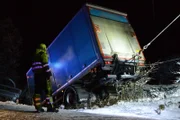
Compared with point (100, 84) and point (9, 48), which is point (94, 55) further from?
point (9, 48)

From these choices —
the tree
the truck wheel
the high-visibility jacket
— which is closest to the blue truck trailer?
the truck wheel

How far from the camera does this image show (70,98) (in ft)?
29.2

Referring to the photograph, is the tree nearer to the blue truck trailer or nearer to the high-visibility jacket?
the blue truck trailer

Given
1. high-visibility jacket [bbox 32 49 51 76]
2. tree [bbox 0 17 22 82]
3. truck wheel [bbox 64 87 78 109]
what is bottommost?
truck wheel [bbox 64 87 78 109]

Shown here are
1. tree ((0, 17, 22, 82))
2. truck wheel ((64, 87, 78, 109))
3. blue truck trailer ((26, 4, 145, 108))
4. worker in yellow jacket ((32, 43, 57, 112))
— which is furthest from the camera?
tree ((0, 17, 22, 82))

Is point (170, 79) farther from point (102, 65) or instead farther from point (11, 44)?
point (11, 44)

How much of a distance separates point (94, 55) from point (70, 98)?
97.9 inches

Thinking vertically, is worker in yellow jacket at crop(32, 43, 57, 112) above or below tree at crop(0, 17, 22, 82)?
below

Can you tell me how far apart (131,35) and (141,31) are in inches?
332

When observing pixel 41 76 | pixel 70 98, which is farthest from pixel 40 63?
pixel 70 98

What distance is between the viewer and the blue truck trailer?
744 cm

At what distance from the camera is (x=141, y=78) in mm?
8602

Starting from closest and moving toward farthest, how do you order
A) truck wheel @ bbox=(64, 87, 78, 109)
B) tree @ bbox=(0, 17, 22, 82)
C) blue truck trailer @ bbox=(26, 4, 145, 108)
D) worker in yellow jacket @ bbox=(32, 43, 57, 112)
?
worker in yellow jacket @ bbox=(32, 43, 57, 112) < blue truck trailer @ bbox=(26, 4, 145, 108) < truck wheel @ bbox=(64, 87, 78, 109) < tree @ bbox=(0, 17, 22, 82)

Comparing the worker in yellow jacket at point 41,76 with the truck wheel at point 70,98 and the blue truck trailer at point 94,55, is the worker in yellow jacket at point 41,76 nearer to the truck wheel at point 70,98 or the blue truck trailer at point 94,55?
the blue truck trailer at point 94,55
